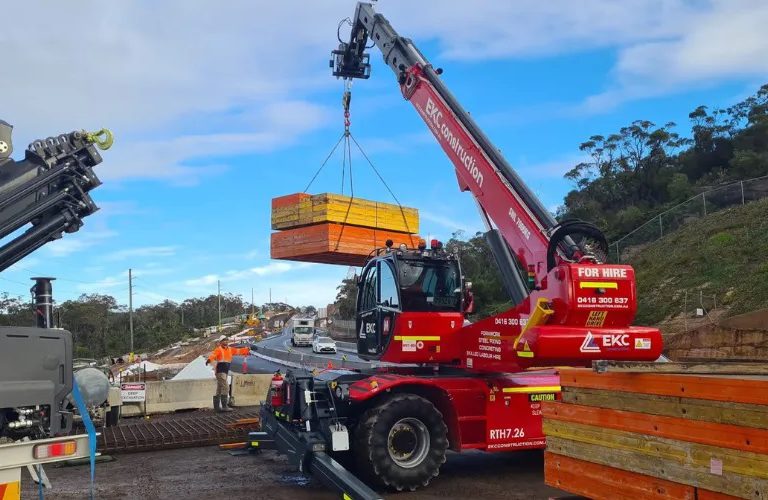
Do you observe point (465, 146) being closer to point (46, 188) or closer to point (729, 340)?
point (46, 188)

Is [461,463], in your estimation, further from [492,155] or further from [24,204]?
[24,204]

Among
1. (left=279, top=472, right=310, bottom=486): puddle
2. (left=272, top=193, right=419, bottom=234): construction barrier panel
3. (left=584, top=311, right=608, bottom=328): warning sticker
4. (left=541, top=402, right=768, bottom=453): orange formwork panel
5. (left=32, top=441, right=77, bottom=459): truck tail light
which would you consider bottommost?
(left=279, top=472, right=310, bottom=486): puddle

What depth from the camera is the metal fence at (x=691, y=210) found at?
35625 millimetres

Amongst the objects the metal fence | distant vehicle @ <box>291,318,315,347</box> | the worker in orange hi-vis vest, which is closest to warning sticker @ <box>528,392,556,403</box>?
the worker in orange hi-vis vest

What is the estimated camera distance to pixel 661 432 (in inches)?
162

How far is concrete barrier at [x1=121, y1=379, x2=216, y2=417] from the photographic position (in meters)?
14.7

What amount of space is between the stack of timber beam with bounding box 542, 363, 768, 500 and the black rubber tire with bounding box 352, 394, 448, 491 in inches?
103

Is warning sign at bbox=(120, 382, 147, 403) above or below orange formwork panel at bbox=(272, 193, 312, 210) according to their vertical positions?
below

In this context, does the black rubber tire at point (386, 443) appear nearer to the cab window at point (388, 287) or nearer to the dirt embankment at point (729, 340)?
the cab window at point (388, 287)

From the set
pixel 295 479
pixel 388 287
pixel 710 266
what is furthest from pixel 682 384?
pixel 710 266

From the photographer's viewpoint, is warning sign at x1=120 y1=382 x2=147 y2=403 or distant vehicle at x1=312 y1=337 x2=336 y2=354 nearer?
warning sign at x1=120 y1=382 x2=147 y2=403

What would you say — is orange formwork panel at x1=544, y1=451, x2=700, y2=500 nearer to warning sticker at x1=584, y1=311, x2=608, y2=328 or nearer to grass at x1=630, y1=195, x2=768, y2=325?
warning sticker at x1=584, y1=311, x2=608, y2=328

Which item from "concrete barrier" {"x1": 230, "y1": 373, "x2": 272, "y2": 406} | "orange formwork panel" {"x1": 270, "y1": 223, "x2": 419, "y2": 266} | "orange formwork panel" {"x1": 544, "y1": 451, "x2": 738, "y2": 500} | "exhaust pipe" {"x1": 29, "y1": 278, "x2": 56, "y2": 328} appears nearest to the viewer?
"orange formwork panel" {"x1": 544, "y1": 451, "x2": 738, "y2": 500}

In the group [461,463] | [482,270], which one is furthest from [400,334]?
[482,270]
